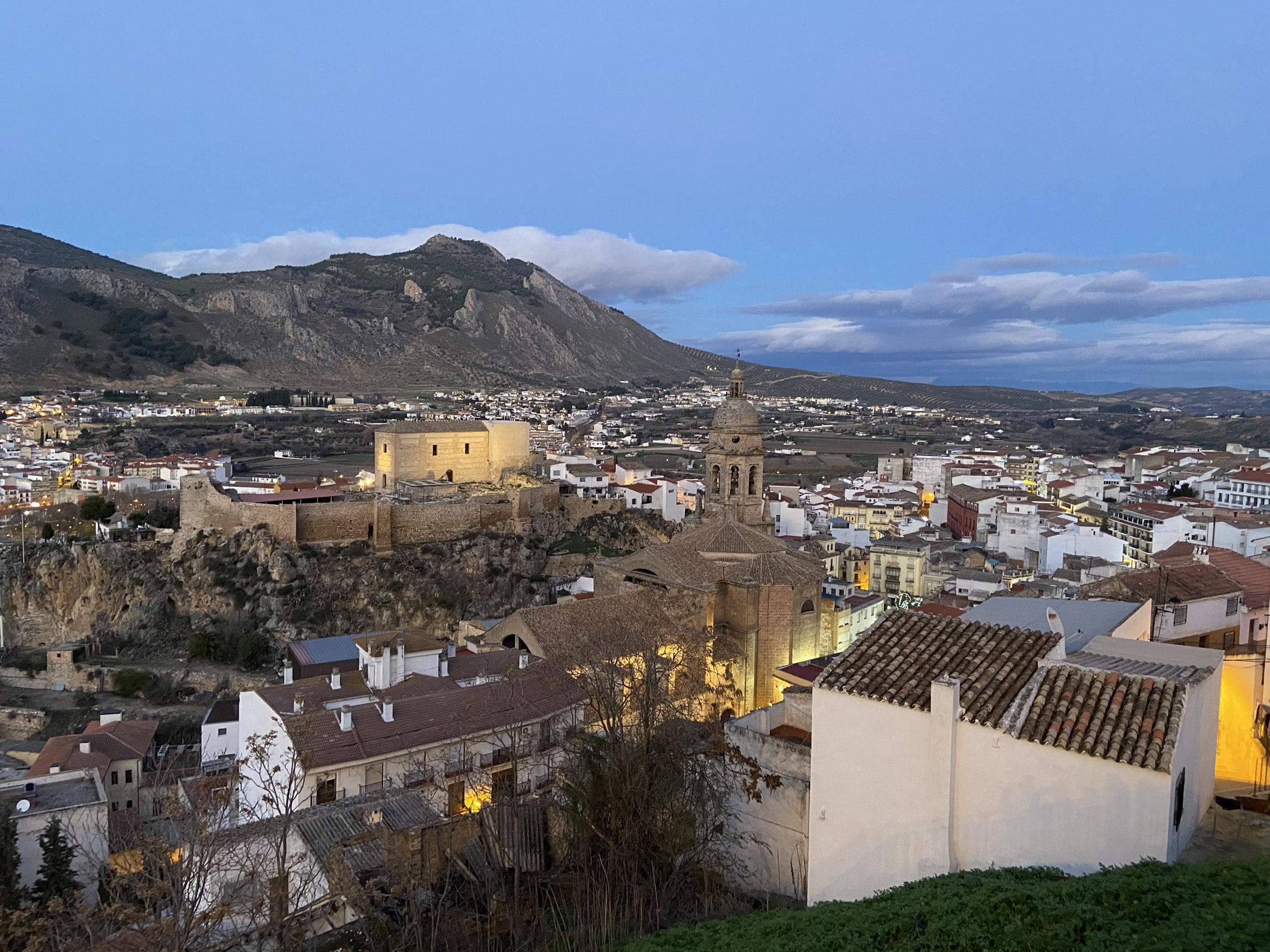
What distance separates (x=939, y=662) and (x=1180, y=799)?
6.37 ft

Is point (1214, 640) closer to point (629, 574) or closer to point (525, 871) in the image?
point (525, 871)

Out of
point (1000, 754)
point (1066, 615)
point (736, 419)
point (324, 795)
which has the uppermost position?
point (736, 419)

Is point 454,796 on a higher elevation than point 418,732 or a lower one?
lower

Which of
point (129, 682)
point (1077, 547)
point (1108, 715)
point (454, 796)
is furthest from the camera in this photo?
point (1077, 547)

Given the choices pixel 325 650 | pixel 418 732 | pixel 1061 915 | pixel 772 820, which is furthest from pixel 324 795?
pixel 325 650

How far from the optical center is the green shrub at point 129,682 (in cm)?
2700

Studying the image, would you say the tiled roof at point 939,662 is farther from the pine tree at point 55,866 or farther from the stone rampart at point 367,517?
the stone rampart at point 367,517

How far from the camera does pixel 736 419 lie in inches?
902

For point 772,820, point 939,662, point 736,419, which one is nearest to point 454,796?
point 772,820

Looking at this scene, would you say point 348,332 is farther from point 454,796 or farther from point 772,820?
point 772,820

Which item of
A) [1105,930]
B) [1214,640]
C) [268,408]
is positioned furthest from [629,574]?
[268,408]

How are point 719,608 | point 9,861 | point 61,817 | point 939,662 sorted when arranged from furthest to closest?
point 719,608 → point 61,817 → point 9,861 → point 939,662

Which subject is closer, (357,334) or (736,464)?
(736,464)

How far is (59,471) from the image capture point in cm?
4394
